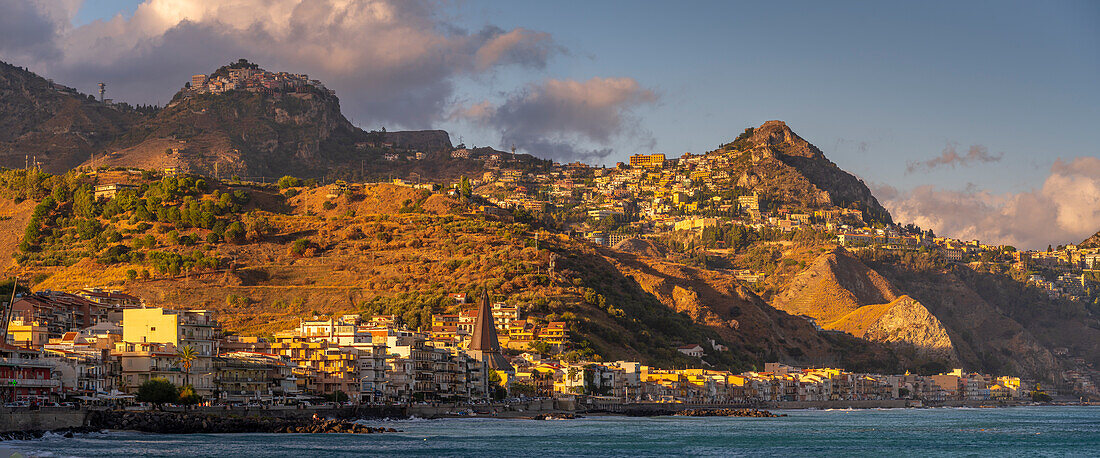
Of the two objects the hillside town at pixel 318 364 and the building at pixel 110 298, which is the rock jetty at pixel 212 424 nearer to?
the hillside town at pixel 318 364

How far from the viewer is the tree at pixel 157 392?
275ft

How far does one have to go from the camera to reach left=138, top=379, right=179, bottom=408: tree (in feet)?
275

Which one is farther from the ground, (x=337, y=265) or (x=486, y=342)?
(x=337, y=265)

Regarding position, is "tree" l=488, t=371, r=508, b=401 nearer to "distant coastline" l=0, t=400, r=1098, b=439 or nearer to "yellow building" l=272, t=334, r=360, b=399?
"distant coastline" l=0, t=400, r=1098, b=439

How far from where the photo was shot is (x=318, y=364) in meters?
108

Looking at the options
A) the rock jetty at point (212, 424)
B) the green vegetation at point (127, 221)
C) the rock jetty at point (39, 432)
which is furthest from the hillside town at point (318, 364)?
the green vegetation at point (127, 221)

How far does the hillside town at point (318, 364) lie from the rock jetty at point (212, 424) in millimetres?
3656

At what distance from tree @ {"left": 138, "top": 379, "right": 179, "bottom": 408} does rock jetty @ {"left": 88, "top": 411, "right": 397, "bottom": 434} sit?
6.01 feet

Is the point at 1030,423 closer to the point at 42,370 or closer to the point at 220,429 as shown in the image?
the point at 220,429

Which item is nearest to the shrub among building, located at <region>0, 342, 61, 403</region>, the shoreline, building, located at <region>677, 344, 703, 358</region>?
building, located at <region>677, 344, 703, 358</region>

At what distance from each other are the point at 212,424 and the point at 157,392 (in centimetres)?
450

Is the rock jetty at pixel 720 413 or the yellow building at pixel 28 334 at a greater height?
the yellow building at pixel 28 334

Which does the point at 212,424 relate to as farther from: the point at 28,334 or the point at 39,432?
the point at 28,334

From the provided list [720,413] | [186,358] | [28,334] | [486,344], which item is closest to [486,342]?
[486,344]
